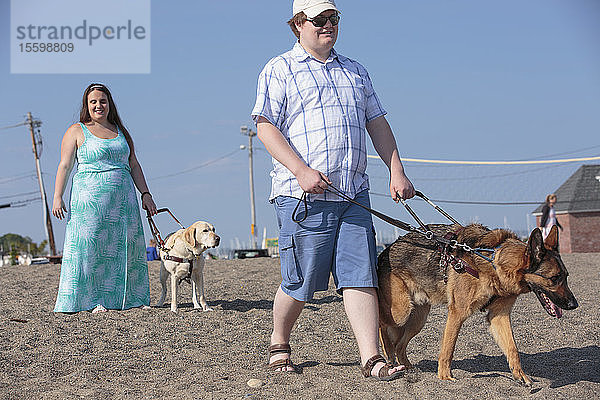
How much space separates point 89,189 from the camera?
7676mm

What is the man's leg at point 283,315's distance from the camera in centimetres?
469

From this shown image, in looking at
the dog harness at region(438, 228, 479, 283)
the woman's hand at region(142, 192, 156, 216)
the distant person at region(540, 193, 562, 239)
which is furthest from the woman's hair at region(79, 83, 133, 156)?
the distant person at region(540, 193, 562, 239)

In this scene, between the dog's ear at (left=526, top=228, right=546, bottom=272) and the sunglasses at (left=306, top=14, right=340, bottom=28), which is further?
the sunglasses at (left=306, top=14, right=340, bottom=28)

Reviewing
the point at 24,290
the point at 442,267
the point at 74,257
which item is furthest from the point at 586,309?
the point at 24,290

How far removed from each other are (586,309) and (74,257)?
597 centimetres

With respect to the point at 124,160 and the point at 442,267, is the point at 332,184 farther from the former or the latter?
the point at 124,160

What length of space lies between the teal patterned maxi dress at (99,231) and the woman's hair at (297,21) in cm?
367

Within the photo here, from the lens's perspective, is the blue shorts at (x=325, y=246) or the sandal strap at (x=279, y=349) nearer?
the blue shorts at (x=325, y=246)

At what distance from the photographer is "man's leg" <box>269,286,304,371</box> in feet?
15.4

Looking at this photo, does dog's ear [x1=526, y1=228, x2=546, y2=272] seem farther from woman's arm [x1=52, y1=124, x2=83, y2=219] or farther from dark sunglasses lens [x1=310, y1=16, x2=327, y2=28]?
woman's arm [x1=52, y1=124, x2=83, y2=219]

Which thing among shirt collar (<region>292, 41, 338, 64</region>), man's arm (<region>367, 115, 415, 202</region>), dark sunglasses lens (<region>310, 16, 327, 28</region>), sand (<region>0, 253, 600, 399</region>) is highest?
dark sunglasses lens (<region>310, 16, 327, 28</region>)

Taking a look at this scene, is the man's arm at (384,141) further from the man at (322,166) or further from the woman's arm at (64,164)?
the woman's arm at (64,164)

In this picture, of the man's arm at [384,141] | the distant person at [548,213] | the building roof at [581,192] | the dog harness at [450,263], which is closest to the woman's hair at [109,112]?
the man's arm at [384,141]

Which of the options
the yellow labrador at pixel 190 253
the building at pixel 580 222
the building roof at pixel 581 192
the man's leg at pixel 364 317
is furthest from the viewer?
the building roof at pixel 581 192
